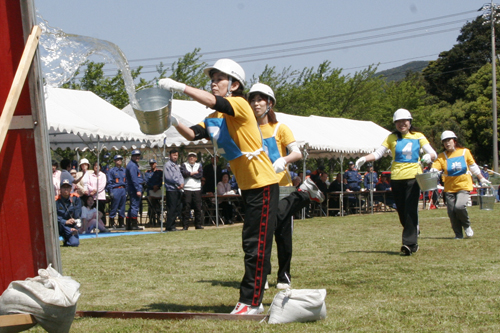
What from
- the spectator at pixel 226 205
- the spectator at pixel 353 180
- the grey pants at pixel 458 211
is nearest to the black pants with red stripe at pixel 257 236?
the grey pants at pixel 458 211

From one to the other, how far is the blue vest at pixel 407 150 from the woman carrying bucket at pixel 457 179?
289cm

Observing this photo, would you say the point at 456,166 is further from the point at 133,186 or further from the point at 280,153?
the point at 133,186

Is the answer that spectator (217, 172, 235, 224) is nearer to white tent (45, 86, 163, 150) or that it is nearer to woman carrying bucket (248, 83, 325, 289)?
white tent (45, 86, 163, 150)

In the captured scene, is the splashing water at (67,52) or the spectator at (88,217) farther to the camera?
the spectator at (88,217)

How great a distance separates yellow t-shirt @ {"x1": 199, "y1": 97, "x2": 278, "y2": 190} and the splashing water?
103cm

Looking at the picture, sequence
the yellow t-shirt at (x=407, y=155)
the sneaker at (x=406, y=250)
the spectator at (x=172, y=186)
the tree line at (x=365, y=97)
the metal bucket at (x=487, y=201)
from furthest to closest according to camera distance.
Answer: the tree line at (x=365, y=97) → the metal bucket at (x=487, y=201) → the spectator at (x=172, y=186) → the yellow t-shirt at (x=407, y=155) → the sneaker at (x=406, y=250)

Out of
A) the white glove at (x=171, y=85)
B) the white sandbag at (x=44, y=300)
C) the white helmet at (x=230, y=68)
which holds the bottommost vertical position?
the white sandbag at (x=44, y=300)

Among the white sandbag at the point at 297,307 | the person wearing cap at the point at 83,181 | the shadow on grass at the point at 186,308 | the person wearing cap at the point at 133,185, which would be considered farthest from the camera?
the person wearing cap at the point at 133,185

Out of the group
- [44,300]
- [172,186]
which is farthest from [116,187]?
[44,300]

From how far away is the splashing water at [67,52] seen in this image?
4301mm

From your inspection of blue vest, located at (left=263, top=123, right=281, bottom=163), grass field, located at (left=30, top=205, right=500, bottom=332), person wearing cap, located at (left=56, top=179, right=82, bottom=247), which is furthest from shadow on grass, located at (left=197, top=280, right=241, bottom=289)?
person wearing cap, located at (left=56, top=179, right=82, bottom=247)

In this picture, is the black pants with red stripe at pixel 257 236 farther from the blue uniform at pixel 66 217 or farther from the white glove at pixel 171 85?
the blue uniform at pixel 66 217

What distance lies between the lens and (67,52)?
439 cm

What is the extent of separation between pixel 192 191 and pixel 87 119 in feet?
11.7
